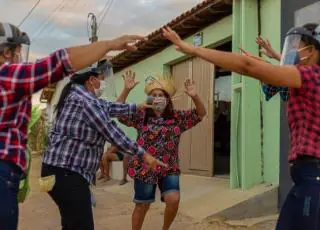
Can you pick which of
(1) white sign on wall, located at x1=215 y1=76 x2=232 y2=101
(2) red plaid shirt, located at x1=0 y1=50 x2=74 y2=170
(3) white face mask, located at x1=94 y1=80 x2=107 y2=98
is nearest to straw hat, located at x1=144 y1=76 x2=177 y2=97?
(3) white face mask, located at x1=94 y1=80 x2=107 y2=98

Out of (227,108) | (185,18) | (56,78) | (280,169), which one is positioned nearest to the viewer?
(56,78)

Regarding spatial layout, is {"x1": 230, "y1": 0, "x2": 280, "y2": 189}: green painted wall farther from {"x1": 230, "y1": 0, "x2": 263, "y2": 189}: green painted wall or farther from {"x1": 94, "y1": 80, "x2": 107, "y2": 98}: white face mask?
{"x1": 94, "y1": 80, "x2": 107, "y2": 98}: white face mask

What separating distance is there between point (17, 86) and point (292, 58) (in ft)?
5.27

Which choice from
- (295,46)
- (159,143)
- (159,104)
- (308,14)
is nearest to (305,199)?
(295,46)

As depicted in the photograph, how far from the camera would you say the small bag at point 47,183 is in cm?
381

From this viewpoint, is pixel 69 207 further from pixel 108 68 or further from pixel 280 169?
pixel 280 169

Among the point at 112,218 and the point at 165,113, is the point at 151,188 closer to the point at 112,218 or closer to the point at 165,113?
the point at 165,113

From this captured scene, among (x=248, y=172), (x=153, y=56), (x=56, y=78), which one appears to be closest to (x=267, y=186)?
(x=248, y=172)

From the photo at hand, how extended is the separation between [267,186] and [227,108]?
3369 millimetres

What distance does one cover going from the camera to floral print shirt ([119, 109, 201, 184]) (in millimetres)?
5363

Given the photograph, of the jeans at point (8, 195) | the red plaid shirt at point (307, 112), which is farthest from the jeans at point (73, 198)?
the red plaid shirt at point (307, 112)

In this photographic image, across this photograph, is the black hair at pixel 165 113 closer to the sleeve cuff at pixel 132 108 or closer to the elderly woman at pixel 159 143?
the elderly woman at pixel 159 143

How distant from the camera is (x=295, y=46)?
10.4 feet

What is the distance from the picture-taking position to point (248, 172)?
7094 mm
